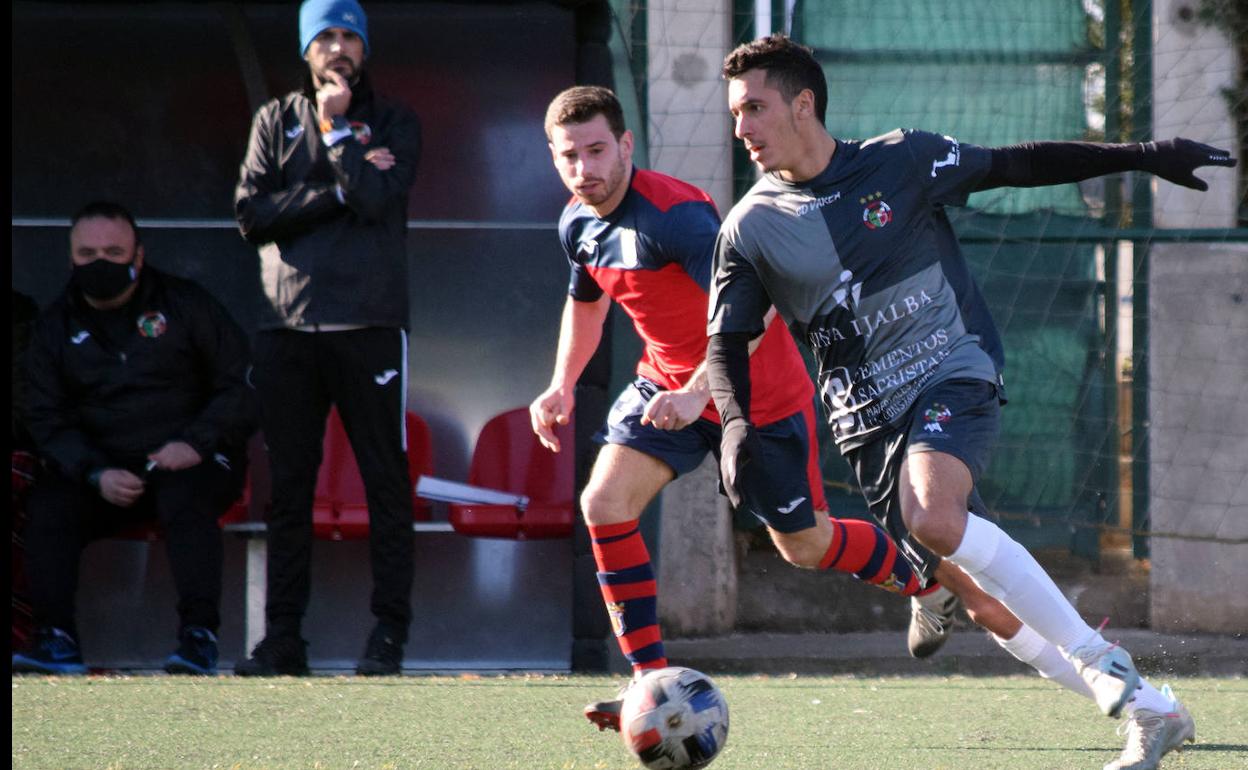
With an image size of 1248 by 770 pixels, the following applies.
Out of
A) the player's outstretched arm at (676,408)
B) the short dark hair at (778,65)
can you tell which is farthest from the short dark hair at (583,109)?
the player's outstretched arm at (676,408)

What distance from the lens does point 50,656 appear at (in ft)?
19.0

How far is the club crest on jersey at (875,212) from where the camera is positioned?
3.97m

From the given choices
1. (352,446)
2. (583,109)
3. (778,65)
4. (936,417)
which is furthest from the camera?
(352,446)

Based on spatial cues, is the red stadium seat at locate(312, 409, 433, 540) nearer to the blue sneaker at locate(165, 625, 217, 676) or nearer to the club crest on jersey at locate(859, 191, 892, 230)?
the blue sneaker at locate(165, 625, 217, 676)

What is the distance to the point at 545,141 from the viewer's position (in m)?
6.86

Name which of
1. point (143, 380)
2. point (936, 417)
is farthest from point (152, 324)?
point (936, 417)

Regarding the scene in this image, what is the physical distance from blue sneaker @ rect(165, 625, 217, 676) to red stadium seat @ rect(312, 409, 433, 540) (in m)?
0.68

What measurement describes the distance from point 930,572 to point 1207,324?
10.3 ft

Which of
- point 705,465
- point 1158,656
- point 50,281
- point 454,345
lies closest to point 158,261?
point 50,281

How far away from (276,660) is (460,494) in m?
0.96

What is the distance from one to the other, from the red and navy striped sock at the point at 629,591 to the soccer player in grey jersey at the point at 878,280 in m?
0.74

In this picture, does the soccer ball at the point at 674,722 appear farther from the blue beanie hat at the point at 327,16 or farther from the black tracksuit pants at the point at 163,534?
the blue beanie hat at the point at 327,16

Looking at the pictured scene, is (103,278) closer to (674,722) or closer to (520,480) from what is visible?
(520,480)

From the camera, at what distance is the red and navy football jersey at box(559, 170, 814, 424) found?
15.2 feet
